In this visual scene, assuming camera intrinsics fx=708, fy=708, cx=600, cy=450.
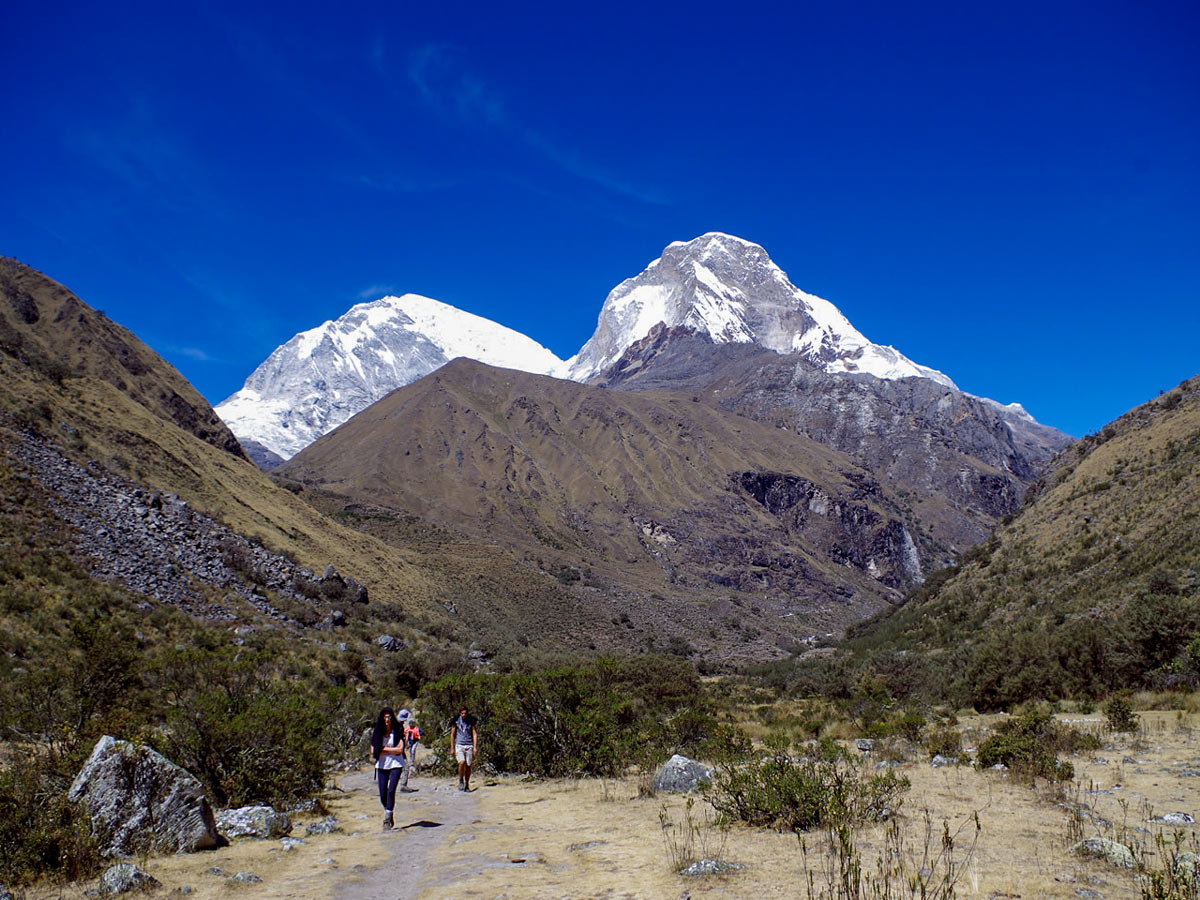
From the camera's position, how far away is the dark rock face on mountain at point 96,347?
167 ft

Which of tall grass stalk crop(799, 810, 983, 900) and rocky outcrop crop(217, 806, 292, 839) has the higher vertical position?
tall grass stalk crop(799, 810, 983, 900)

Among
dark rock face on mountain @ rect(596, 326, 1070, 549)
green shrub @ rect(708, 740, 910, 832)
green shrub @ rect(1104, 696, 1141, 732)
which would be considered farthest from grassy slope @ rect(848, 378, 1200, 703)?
dark rock face on mountain @ rect(596, 326, 1070, 549)

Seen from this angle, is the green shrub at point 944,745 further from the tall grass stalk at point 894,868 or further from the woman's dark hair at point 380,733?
the woman's dark hair at point 380,733

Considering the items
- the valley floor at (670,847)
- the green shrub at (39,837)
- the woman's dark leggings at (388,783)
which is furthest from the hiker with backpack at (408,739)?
the green shrub at (39,837)

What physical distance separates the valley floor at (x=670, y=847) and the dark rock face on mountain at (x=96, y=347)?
4933 centimetres

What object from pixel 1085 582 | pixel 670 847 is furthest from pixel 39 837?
pixel 1085 582

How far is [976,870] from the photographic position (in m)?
6.11

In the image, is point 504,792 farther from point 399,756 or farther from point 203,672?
point 203,672

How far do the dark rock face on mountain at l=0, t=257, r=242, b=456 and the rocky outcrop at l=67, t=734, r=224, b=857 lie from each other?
4848cm

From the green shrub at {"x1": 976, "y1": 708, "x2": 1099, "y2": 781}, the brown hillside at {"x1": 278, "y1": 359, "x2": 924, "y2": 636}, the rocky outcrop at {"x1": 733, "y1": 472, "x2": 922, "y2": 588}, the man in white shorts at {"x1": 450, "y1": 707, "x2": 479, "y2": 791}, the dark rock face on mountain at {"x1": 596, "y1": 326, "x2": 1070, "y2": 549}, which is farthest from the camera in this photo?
the dark rock face on mountain at {"x1": 596, "y1": 326, "x2": 1070, "y2": 549}

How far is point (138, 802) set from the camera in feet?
26.3

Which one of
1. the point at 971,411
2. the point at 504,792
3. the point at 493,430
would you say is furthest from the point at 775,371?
the point at 504,792

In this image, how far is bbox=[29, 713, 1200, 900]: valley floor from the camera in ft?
20.4

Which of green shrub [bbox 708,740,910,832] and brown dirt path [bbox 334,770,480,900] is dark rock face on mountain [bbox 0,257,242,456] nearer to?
brown dirt path [bbox 334,770,480,900]
